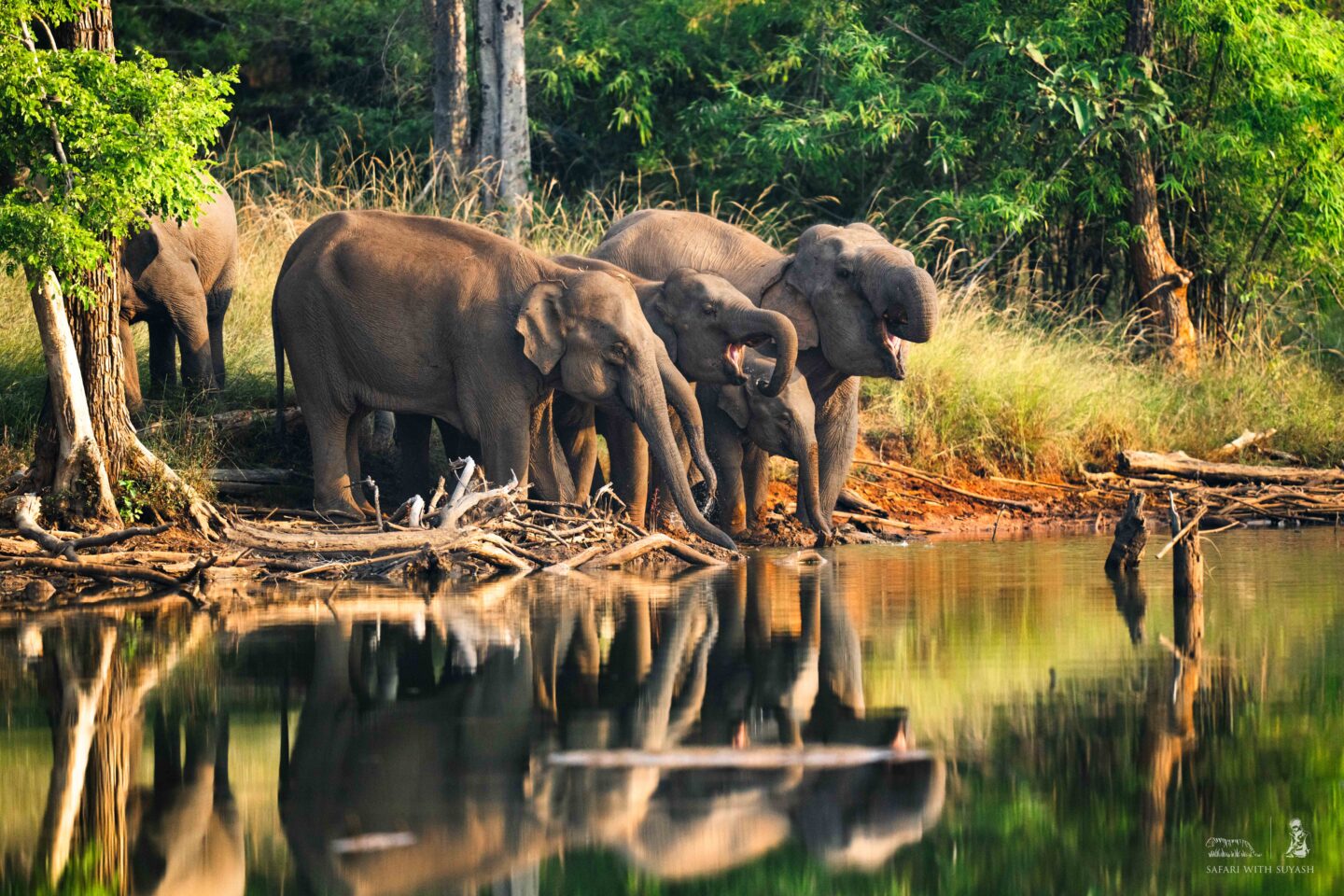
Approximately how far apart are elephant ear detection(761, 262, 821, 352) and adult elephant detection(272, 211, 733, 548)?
1659 millimetres

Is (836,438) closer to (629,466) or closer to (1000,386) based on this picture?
(629,466)

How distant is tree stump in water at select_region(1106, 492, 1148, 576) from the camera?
1087cm

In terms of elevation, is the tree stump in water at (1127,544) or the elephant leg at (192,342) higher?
the elephant leg at (192,342)

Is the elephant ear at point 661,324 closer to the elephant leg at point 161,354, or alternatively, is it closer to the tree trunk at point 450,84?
the elephant leg at point 161,354

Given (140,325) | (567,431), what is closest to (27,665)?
(567,431)

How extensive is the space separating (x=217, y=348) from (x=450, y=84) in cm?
845

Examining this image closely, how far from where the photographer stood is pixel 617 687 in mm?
6977

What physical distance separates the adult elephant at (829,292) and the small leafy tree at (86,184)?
4511mm

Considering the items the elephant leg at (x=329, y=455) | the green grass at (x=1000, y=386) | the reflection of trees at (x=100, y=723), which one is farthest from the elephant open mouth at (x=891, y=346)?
the reflection of trees at (x=100, y=723)

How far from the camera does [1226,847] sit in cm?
482

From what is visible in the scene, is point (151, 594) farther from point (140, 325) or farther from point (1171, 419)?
point (1171, 419)

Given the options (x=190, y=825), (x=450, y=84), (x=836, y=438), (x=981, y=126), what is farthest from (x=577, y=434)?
(x=450, y=84)

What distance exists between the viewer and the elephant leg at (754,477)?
13961mm

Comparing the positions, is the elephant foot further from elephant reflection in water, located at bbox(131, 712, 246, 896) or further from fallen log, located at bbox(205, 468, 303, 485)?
elephant reflection in water, located at bbox(131, 712, 246, 896)
